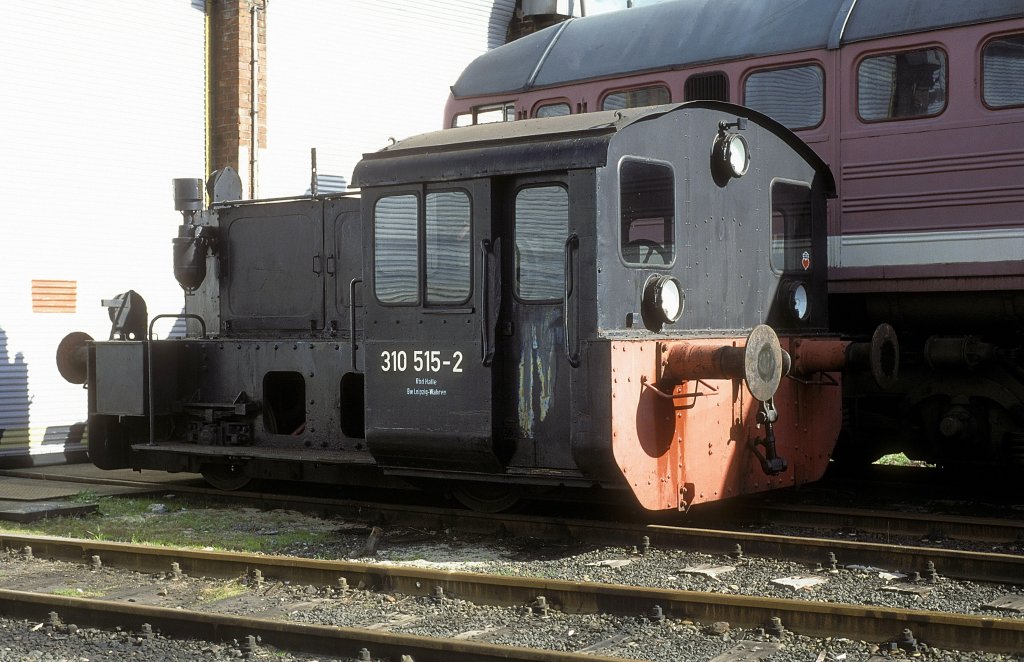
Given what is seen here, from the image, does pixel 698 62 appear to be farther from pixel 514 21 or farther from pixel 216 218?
pixel 514 21

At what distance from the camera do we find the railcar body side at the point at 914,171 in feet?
29.5

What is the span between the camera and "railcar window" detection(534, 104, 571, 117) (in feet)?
37.3

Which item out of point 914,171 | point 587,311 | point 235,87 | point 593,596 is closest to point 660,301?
point 587,311

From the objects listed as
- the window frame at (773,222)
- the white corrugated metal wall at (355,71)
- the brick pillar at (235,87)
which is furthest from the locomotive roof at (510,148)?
the white corrugated metal wall at (355,71)

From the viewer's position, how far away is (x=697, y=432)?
7422mm

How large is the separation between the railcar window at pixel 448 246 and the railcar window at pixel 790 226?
2.31m

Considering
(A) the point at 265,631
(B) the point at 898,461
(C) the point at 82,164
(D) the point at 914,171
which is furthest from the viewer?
(C) the point at 82,164

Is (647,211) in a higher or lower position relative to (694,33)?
lower

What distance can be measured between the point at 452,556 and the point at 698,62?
5.18m

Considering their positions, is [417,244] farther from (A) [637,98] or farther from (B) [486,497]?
(A) [637,98]

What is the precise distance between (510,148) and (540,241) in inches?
23.4

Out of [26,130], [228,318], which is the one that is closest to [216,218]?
[228,318]

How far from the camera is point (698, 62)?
412 inches

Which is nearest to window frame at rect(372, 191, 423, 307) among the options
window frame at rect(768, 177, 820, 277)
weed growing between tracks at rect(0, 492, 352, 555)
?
weed growing between tracks at rect(0, 492, 352, 555)
